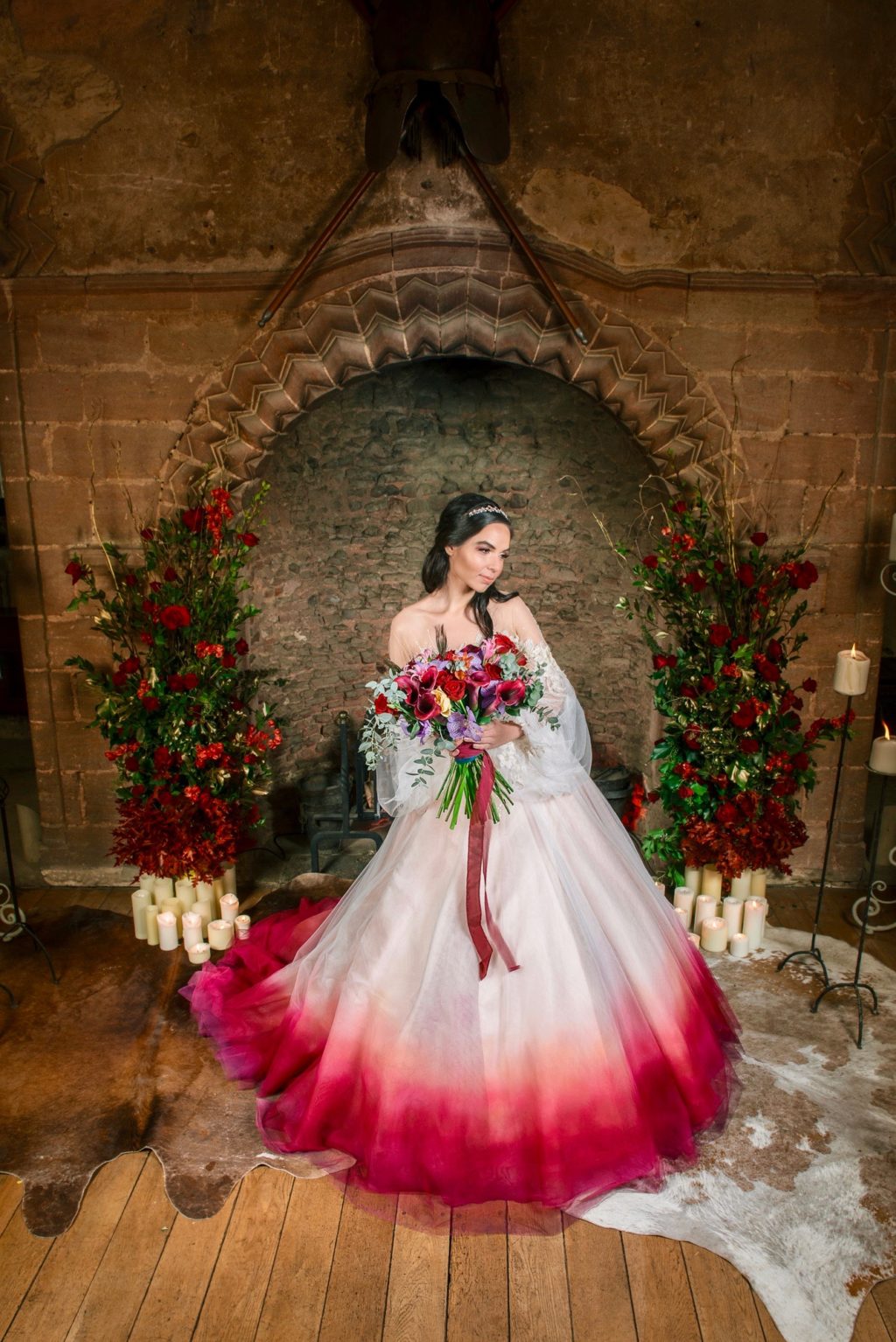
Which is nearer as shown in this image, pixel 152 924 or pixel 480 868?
pixel 480 868

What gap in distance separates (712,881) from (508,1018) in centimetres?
179

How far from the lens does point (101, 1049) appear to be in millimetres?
3646

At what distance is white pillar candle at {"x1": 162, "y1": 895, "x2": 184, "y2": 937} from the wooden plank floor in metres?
1.49

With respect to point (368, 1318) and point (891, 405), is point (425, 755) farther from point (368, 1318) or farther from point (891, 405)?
point (891, 405)

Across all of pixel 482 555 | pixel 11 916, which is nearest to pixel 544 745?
pixel 482 555

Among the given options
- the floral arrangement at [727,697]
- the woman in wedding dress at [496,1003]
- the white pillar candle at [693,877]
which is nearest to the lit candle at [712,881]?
the white pillar candle at [693,877]

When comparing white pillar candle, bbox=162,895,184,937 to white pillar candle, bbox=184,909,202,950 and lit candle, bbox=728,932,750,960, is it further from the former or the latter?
lit candle, bbox=728,932,750,960

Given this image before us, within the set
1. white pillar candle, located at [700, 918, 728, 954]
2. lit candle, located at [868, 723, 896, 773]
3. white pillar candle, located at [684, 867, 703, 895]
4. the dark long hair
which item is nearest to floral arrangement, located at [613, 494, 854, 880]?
white pillar candle, located at [684, 867, 703, 895]

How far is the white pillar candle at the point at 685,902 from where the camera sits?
14.3 ft

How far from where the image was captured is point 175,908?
4.43 m

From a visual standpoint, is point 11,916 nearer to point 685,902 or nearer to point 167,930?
point 167,930

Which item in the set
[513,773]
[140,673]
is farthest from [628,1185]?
[140,673]

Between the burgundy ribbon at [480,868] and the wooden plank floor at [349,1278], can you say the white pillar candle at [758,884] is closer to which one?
the burgundy ribbon at [480,868]

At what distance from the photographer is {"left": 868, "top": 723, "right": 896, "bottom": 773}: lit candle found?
344 centimetres
